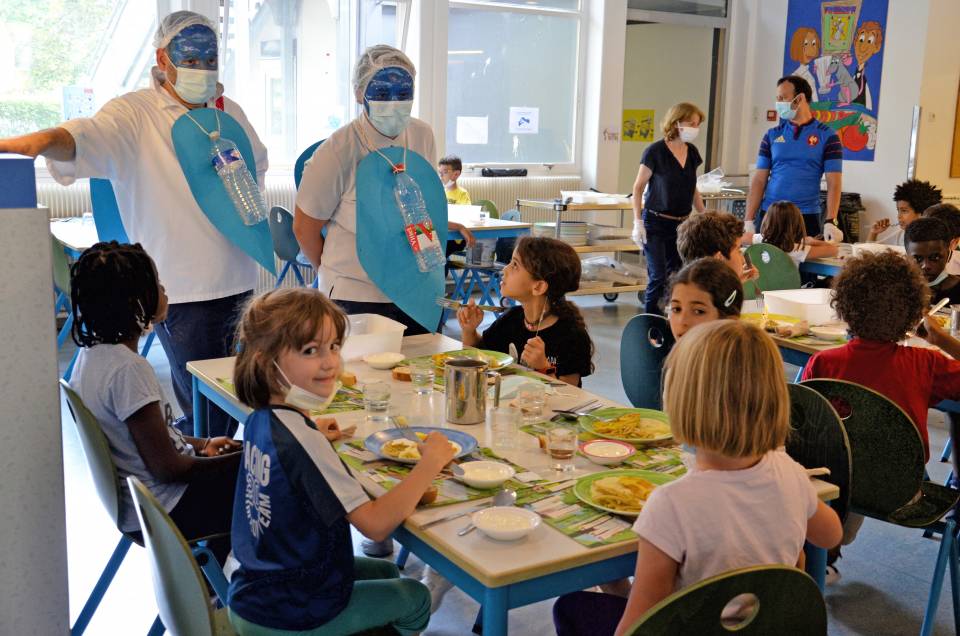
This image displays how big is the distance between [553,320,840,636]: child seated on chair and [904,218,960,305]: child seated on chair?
2741 millimetres

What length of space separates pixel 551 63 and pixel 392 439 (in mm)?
7364

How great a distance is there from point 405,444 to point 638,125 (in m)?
8.25

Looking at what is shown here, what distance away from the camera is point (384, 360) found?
2.70m

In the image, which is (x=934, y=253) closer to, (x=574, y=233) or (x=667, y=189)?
(x=667, y=189)

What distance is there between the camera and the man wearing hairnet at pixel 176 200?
2834 mm

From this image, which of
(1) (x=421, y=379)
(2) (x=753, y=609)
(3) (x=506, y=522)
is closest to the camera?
(2) (x=753, y=609)

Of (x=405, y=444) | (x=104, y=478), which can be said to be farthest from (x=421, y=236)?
(x=104, y=478)

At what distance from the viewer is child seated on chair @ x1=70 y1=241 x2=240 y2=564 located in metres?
2.14

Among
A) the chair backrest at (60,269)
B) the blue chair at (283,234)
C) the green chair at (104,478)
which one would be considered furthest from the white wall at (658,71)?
the green chair at (104,478)

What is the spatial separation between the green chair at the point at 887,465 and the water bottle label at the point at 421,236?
1.31 metres

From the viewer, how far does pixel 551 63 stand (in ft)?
29.1

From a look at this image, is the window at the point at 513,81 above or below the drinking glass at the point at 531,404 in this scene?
above

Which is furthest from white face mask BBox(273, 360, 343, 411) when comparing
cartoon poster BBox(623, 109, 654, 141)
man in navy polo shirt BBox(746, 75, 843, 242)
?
cartoon poster BBox(623, 109, 654, 141)

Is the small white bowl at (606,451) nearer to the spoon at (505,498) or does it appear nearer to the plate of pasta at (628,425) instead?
the plate of pasta at (628,425)
